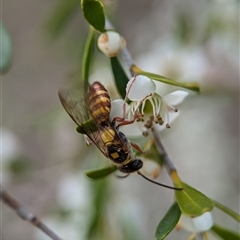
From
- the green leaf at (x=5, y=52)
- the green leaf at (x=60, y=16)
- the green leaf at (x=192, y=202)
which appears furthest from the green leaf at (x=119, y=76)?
the green leaf at (x=60, y=16)

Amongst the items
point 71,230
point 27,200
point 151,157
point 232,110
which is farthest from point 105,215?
point 232,110

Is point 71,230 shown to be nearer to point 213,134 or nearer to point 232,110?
point 213,134

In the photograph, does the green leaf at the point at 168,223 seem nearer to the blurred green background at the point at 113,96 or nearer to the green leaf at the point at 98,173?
the green leaf at the point at 98,173

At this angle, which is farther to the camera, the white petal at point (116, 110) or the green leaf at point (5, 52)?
the green leaf at point (5, 52)

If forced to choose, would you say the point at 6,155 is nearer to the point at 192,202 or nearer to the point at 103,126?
the point at 103,126

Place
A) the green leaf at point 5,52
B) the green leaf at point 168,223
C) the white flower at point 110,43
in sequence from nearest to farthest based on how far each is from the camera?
the green leaf at point 168,223
the white flower at point 110,43
the green leaf at point 5,52

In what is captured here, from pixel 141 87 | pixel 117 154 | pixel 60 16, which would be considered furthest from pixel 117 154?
pixel 60 16
